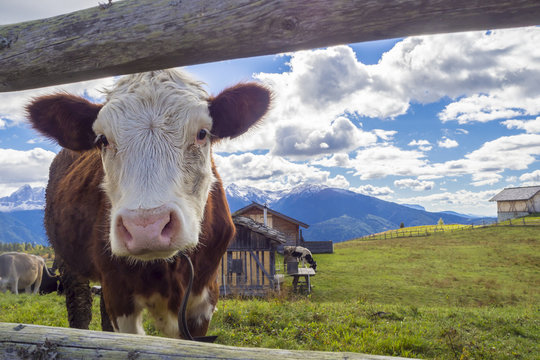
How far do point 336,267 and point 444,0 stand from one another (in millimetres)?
31648

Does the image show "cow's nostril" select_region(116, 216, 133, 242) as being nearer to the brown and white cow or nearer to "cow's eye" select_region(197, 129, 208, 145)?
the brown and white cow

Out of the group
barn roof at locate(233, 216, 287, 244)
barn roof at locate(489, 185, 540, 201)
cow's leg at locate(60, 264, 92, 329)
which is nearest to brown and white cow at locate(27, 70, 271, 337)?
cow's leg at locate(60, 264, 92, 329)

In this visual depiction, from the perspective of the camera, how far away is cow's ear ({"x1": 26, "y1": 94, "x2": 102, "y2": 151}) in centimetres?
308

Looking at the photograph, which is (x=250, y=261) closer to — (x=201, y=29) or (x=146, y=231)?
(x=146, y=231)

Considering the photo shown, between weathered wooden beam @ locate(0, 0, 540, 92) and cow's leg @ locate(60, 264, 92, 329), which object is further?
cow's leg @ locate(60, 264, 92, 329)

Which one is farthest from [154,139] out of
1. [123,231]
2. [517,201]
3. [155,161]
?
[517,201]

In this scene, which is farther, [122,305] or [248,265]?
[248,265]

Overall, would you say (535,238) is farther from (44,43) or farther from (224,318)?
(44,43)

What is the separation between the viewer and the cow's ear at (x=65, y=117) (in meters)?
3.08

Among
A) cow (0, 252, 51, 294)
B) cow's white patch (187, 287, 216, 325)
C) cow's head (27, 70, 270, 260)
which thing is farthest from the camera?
cow (0, 252, 51, 294)

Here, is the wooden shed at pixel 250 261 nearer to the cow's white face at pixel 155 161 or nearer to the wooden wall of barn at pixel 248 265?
the wooden wall of barn at pixel 248 265

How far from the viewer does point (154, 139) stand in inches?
105

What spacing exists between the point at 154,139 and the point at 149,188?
1.54ft

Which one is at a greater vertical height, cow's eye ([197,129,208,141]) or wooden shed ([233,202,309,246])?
wooden shed ([233,202,309,246])
